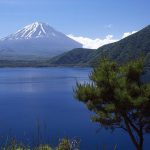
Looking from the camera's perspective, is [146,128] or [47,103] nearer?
[146,128]

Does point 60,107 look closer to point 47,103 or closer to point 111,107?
point 47,103

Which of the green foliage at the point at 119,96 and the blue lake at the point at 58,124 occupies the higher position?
the green foliage at the point at 119,96

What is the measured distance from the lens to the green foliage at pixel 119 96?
58.7ft

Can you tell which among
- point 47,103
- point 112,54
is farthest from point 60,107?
point 112,54

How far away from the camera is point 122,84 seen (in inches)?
725

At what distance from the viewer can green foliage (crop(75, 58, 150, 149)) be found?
58.7ft

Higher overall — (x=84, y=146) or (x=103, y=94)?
(x=103, y=94)

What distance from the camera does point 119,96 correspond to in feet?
58.5

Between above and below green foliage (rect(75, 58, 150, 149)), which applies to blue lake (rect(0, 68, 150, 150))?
below

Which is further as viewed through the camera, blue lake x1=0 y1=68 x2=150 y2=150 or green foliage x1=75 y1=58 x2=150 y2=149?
blue lake x1=0 y1=68 x2=150 y2=150

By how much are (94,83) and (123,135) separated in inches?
813

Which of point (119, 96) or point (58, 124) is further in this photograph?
point (58, 124)

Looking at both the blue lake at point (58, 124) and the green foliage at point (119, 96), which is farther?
the blue lake at point (58, 124)

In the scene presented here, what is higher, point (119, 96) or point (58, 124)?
point (119, 96)
